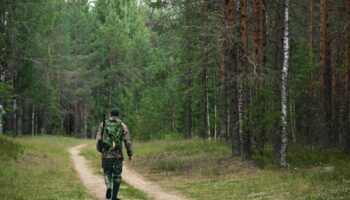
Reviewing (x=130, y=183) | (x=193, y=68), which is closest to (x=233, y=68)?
(x=193, y=68)

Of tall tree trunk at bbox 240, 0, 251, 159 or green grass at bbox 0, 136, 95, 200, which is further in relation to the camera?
tall tree trunk at bbox 240, 0, 251, 159

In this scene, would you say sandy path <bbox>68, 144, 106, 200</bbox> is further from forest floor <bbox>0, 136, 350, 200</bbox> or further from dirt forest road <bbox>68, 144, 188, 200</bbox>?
forest floor <bbox>0, 136, 350, 200</bbox>

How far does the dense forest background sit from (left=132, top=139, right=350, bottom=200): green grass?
1204 mm

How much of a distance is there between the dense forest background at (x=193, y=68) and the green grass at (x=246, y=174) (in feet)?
3.95

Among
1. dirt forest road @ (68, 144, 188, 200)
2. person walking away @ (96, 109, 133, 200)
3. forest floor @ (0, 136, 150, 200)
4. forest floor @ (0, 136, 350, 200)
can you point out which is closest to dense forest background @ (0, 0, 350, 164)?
forest floor @ (0, 136, 350, 200)

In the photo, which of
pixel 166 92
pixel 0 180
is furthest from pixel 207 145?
pixel 166 92

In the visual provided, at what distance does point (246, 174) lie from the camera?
18281 millimetres

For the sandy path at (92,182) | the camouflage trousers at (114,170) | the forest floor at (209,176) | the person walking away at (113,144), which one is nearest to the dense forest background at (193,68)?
the forest floor at (209,176)

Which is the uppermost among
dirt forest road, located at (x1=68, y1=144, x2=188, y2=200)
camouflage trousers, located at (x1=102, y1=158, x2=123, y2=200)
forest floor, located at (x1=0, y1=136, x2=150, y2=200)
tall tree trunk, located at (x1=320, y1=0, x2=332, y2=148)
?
tall tree trunk, located at (x1=320, y1=0, x2=332, y2=148)

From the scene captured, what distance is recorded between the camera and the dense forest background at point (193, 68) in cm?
2061

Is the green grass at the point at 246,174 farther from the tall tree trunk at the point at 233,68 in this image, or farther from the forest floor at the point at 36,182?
Result: the forest floor at the point at 36,182

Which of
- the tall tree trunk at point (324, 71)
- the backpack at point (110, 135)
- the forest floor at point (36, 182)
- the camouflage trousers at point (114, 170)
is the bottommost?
the forest floor at point (36, 182)

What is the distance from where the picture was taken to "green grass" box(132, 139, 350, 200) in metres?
13.7

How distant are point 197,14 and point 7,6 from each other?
10.6 metres
